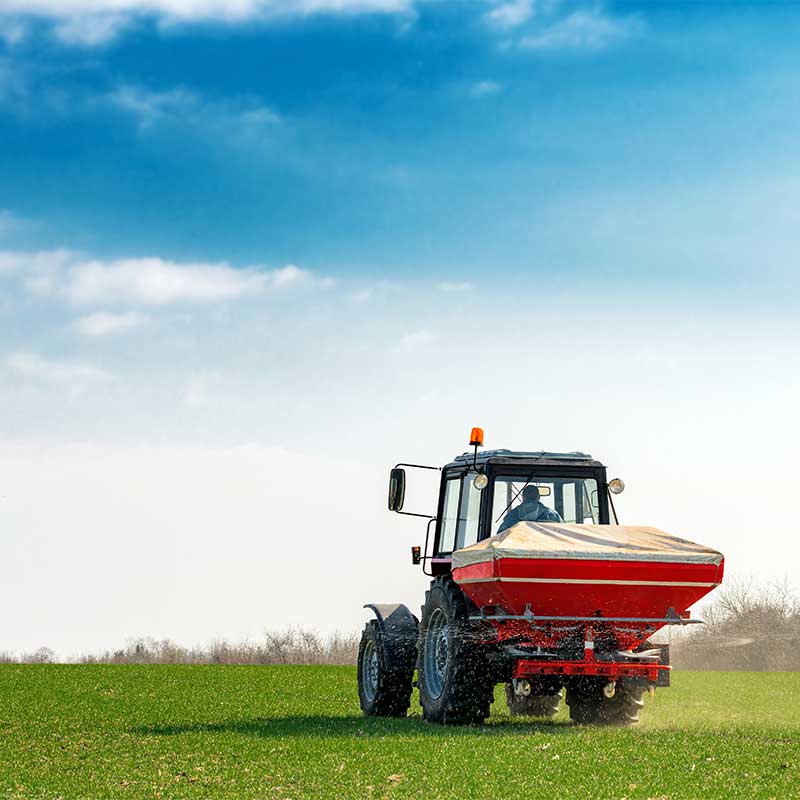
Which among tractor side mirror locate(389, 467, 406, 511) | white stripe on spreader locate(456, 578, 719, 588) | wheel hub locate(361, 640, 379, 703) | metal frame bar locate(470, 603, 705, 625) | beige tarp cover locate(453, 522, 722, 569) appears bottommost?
wheel hub locate(361, 640, 379, 703)

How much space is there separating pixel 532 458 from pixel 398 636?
2985 millimetres

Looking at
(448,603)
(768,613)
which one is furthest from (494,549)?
(768,613)

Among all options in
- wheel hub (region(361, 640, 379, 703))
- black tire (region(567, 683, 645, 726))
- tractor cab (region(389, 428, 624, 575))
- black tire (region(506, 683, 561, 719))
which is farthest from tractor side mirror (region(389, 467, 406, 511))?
black tire (region(506, 683, 561, 719))

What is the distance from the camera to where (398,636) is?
16359 mm

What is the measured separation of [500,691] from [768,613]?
21492 mm

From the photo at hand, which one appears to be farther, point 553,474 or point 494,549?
point 553,474

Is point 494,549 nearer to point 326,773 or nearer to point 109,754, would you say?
point 326,773

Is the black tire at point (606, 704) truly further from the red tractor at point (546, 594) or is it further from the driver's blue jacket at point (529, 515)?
the driver's blue jacket at point (529, 515)

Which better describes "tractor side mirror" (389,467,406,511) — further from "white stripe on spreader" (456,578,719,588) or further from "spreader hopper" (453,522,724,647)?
"white stripe on spreader" (456,578,719,588)

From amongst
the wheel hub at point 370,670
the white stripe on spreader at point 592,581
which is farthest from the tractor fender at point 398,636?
the white stripe on spreader at point 592,581

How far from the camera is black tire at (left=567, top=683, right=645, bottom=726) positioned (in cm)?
1510

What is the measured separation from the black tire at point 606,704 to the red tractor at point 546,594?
0.6 inches

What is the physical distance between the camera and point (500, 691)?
72.0ft

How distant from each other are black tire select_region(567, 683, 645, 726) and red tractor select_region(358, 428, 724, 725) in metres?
0.02
